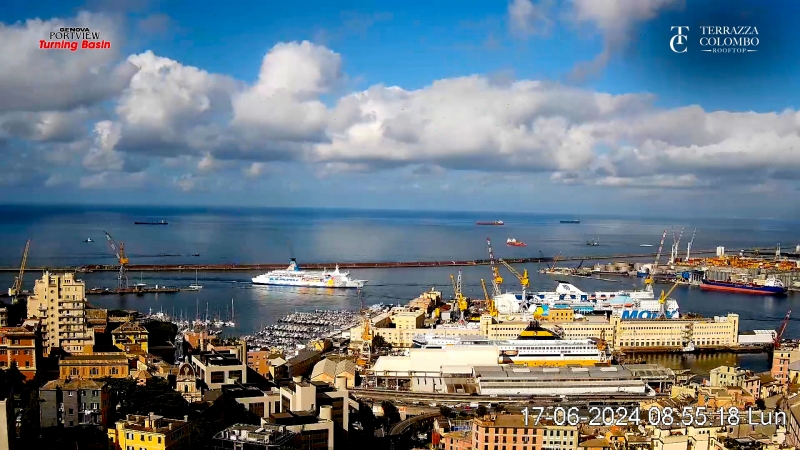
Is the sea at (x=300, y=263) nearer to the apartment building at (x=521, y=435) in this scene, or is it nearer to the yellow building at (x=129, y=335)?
the yellow building at (x=129, y=335)

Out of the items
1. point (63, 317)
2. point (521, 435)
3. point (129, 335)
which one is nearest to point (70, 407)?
point (63, 317)

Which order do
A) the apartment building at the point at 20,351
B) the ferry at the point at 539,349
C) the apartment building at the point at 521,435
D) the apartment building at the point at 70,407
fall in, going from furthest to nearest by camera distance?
the ferry at the point at 539,349 < the apartment building at the point at 20,351 < the apartment building at the point at 521,435 < the apartment building at the point at 70,407

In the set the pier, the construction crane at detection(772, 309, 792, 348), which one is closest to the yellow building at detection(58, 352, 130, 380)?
the construction crane at detection(772, 309, 792, 348)

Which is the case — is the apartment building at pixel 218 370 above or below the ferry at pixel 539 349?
above

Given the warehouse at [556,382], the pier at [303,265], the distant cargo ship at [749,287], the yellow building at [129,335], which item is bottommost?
the warehouse at [556,382]

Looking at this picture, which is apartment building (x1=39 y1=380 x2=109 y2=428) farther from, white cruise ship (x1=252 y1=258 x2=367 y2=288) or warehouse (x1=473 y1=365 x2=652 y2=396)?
white cruise ship (x1=252 y1=258 x2=367 y2=288)
